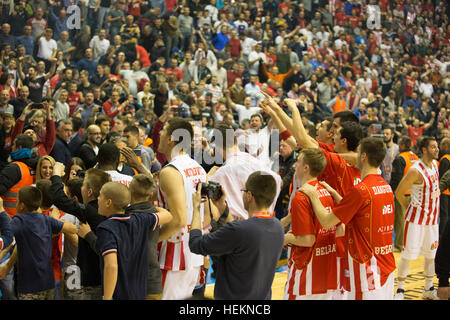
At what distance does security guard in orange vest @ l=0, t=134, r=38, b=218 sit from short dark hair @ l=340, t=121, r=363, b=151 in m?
3.39

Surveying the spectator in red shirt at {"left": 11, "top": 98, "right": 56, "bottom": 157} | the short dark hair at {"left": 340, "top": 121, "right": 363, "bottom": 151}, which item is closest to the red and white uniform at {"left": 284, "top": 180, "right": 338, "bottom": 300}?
the short dark hair at {"left": 340, "top": 121, "right": 363, "bottom": 151}

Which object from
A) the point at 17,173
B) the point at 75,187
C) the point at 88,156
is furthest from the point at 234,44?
the point at 75,187

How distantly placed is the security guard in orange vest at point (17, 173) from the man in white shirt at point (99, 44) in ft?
25.9

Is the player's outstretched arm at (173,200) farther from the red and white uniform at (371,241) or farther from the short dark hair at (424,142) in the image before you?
the short dark hair at (424,142)

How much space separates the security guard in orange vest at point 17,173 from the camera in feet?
19.9

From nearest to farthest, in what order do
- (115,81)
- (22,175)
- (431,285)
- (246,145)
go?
(22,175) < (431,285) < (246,145) < (115,81)

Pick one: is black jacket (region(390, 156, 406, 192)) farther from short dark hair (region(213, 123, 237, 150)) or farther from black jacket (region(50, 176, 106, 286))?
black jacket (region(50, 176, 106, 286))

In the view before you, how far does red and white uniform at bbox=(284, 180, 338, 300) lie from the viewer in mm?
4555

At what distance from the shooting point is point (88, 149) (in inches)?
298

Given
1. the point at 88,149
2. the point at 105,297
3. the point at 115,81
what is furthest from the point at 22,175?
the point at 115,81

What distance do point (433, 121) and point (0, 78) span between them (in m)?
14.6

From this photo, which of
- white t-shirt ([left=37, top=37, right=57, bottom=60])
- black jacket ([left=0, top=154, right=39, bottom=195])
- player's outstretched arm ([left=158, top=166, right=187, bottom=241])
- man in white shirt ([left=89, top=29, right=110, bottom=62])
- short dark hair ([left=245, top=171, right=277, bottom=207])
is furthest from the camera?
man in white shirt ([left=89, top=29, right=110, bottom=62])
